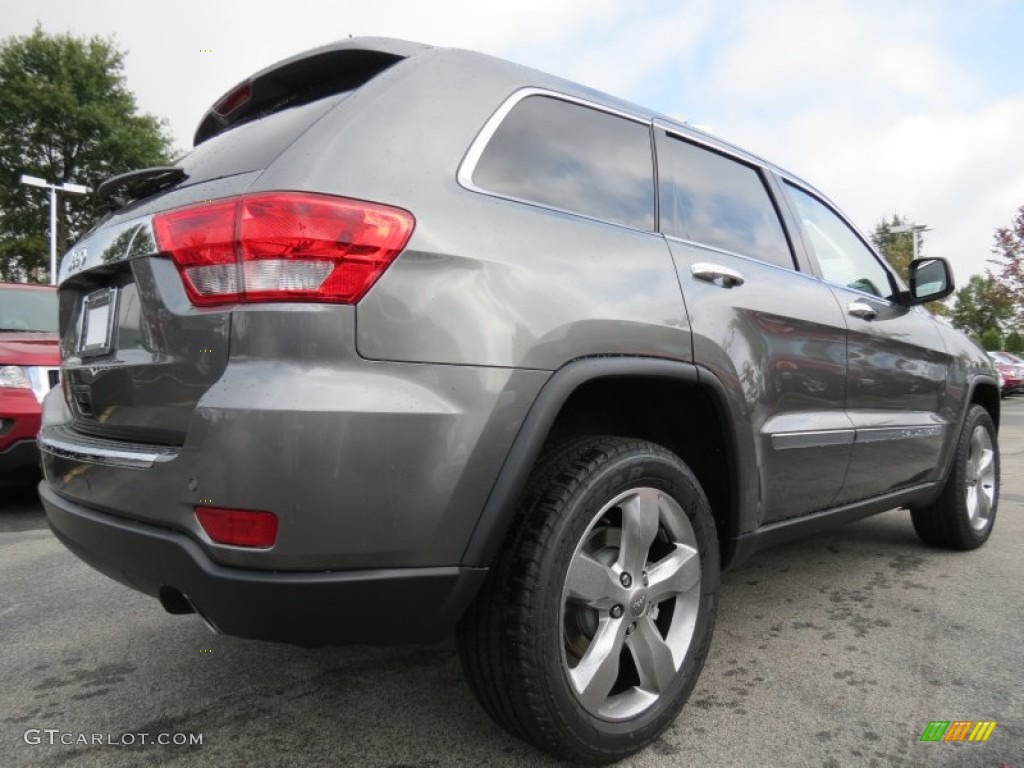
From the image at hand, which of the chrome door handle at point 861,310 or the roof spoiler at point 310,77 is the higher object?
the roof spoiler at point 310,77

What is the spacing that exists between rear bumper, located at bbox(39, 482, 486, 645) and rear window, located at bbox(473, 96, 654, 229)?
0.90 meters

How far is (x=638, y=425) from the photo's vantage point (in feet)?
7.03

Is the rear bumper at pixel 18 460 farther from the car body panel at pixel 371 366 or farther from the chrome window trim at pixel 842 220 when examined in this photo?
the chrome window trim at pixel 842 220

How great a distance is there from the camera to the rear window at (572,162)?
5.82 feet

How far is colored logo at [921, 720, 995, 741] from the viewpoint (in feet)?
6.21

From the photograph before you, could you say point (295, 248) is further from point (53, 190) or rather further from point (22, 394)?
point (53, 190)

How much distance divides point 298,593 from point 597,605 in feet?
2.35

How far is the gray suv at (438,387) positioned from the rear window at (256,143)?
1 centimetres

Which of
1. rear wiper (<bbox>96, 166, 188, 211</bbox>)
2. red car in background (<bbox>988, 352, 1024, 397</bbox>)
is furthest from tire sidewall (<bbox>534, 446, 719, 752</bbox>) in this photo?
red car in background (<bbox>988, 352, 1024, 397</bbox>)

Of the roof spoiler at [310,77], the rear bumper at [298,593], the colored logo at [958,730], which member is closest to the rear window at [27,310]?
the roof spoiler at [310,77]

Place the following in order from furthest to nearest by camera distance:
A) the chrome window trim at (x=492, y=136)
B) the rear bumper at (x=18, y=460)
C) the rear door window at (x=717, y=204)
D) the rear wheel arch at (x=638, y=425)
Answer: the rear bumper at (x=18, y=460), the rear door window at (x=717, y=204), the chrome window trim at (x=492, y=136), the rear wheel arch at (x=638, y=425)

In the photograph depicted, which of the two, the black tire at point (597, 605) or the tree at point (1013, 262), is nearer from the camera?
the black tire at point (597, 605)

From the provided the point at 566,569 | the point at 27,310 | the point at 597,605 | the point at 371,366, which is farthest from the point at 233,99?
the point at 27,310

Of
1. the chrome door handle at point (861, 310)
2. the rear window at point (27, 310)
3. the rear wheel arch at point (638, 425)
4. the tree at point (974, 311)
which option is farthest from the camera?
the tree at point (974, 311)
